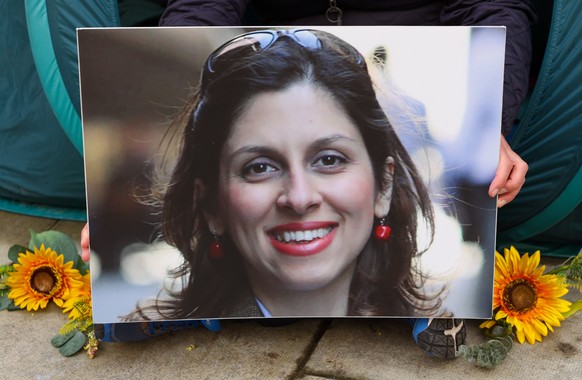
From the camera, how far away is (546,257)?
5.89 ft

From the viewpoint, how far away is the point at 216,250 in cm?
136

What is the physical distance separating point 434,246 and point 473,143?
0.19 meters

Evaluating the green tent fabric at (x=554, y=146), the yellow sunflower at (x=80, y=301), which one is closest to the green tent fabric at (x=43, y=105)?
the yellow sunflower at (x=80, y=301)

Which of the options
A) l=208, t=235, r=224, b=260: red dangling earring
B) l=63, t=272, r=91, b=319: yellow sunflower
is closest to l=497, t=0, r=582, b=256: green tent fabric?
l=208, t=235, r=224, b=260: red dangling earring

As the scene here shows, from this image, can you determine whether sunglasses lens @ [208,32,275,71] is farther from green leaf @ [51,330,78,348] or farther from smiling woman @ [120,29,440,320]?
green leaf @ [51,330,78,348]

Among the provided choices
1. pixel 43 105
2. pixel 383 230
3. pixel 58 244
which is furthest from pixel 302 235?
pixel 43 105

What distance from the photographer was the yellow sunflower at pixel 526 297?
148cm

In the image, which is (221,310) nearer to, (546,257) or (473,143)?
(473,143)

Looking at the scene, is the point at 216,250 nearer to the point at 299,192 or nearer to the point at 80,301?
the point at 299,192

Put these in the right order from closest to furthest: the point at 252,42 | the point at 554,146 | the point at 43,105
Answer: the point at 252,42 < the point at 554,146 < the point at 43,105

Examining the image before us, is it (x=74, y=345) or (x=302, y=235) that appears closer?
(x=302, y=235)

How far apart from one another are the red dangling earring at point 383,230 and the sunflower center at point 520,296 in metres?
0.31

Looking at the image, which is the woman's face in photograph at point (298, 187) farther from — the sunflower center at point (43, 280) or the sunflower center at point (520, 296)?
the sunflower center at point (43, 280)

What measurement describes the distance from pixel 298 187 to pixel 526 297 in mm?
521
